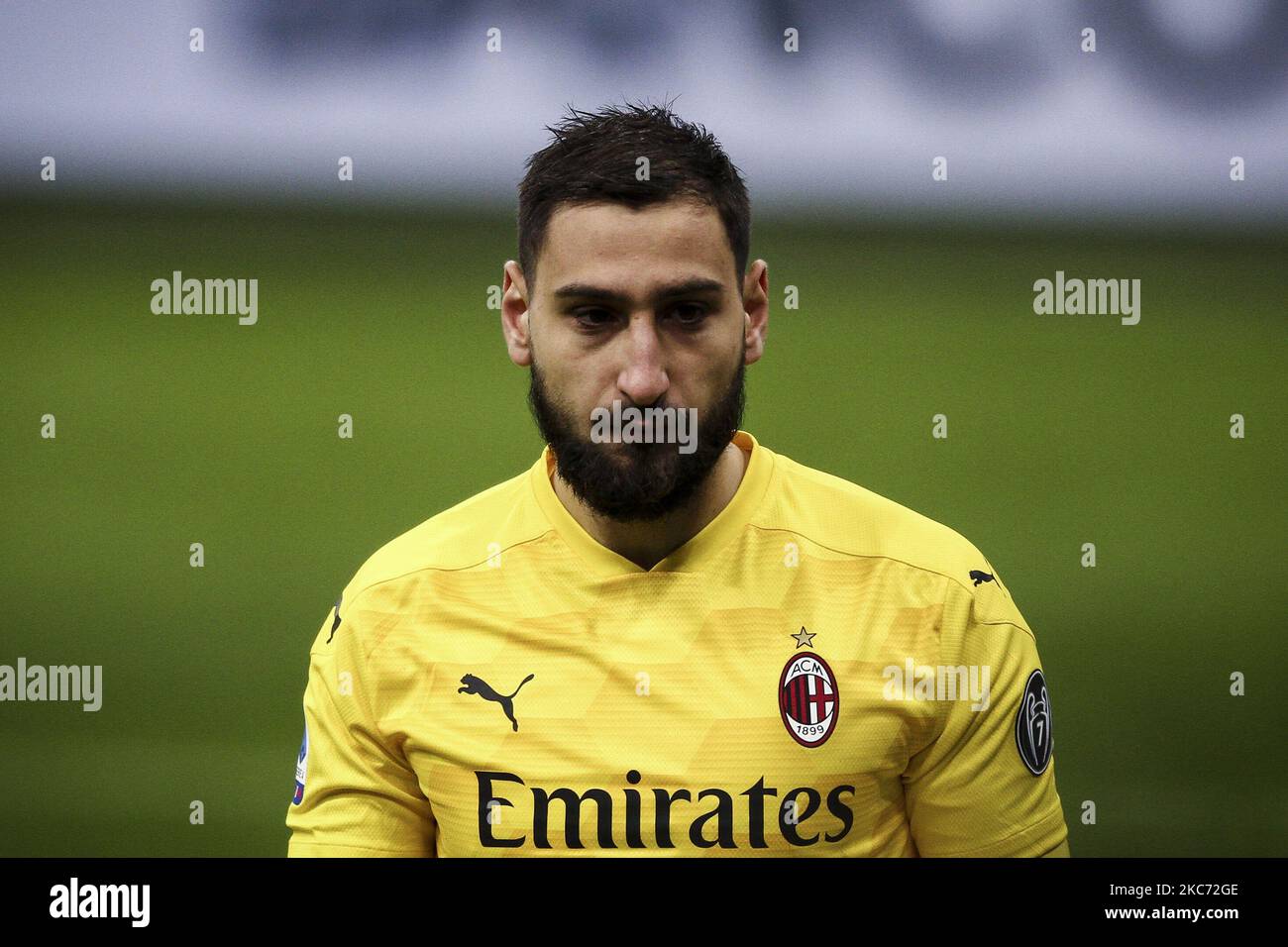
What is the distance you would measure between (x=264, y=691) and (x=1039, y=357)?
1.95 metres

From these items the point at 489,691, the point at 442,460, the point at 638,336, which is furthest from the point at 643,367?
the point at 442,460

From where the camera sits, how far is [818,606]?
1.75 meters

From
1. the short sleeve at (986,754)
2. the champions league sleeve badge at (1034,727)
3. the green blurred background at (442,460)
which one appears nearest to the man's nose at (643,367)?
the short sleeve at (986,754)

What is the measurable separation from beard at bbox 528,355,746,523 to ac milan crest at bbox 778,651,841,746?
325 millimetres

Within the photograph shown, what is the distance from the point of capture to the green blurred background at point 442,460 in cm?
249

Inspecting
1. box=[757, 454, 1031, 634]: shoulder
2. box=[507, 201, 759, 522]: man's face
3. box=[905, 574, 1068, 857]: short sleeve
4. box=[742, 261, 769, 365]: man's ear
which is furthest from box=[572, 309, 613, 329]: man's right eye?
box=[905, 574, 1068, 857]: short sleeve

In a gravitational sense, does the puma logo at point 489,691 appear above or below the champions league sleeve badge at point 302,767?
above

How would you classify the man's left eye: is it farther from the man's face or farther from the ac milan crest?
the ac milan crest

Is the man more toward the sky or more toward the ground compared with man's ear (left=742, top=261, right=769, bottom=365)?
more toward the ground

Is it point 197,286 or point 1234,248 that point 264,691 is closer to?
point 197,286

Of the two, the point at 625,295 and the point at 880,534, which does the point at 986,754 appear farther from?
the point at 625,295

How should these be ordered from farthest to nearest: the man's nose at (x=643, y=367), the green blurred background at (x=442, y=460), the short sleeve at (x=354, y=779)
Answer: the green blurred background at (x=442, y=460) < the short sleeve at (x=354, y=779) < the man's nose at (x=643, y=367)

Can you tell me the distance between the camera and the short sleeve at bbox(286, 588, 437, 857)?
5.77 ft

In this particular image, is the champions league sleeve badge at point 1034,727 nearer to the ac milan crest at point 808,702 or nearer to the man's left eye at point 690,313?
the ac milan crest at point 808,702
